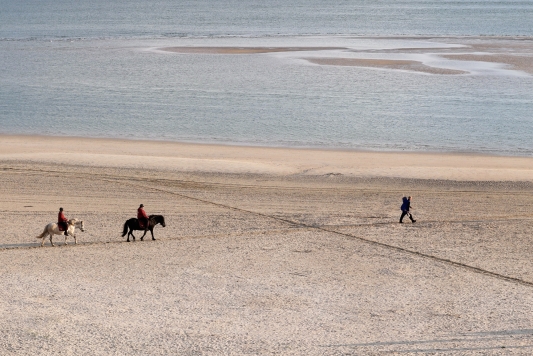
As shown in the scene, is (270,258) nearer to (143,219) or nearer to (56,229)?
(143,219)

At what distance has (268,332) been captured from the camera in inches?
642

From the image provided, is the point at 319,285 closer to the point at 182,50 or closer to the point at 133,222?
the point at 133,222

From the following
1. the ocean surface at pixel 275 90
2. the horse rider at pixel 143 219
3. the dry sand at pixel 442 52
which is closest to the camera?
the horse rider at pixel 143 219

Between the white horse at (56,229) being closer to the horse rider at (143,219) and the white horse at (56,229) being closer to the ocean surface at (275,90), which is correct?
the horse rider at (143,219)

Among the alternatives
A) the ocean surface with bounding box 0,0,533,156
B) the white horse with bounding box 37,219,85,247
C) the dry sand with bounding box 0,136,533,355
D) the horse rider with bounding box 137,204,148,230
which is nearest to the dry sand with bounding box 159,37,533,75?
the ocean surface with bounding box 0,0,533,156

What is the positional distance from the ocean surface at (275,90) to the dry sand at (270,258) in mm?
6353

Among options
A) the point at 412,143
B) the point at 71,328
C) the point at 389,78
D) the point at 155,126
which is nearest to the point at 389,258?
the point at 71,328

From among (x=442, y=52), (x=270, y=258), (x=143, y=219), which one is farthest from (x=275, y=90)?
(x=270, y=258)

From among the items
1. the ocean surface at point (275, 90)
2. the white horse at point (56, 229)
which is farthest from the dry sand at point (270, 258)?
the ocean surface at point (275, 90)

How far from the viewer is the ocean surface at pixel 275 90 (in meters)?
41.1

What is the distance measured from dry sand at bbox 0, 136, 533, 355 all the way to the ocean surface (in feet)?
20.8

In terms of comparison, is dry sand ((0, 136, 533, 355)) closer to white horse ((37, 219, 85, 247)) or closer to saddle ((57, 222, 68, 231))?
white horse ((37, 219, 85, 247))

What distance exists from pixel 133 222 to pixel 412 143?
1994 cm

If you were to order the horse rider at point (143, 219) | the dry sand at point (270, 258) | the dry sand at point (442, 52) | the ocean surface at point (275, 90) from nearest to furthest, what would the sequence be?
the dry sand at point (270, 258) < the horse rider at point (143, 219) < the ocean surface at point (275, 90) < the dry sand at point (442, 52)
